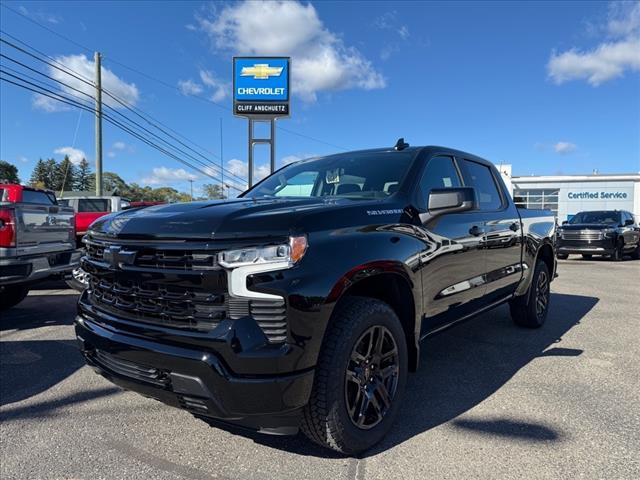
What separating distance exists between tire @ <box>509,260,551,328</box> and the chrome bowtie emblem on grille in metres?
4.10

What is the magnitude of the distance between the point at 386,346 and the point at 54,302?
6122 millimetres

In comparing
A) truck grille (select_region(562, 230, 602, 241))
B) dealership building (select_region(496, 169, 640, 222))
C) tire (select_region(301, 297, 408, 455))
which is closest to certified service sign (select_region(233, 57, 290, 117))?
truck grille (select_region(562, 230, 602, 241))

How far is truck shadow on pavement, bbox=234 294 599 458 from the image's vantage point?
2811 mm

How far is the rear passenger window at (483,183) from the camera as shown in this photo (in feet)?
13.6

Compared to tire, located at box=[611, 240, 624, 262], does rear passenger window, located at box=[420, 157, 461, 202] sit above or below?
above

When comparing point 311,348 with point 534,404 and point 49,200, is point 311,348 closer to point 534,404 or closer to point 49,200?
point 534,404

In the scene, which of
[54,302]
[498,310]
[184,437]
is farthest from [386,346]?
[54,302]

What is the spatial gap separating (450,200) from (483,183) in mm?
1638

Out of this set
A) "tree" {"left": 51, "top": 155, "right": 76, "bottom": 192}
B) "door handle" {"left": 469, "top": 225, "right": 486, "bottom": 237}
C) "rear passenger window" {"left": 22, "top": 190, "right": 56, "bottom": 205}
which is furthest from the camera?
"tree" {"left": 51, "top": 155, "right": 76, "bottom": 192}

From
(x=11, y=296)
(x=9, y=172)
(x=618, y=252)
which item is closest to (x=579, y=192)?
(x=618, y=252)

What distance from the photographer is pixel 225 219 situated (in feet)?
7.43

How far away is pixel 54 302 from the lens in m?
6.96

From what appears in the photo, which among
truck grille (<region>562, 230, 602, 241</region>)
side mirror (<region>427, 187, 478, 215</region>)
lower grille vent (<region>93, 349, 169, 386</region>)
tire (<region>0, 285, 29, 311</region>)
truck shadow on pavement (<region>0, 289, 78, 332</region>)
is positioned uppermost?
side mirror (<region>427, 187, 478, 215</region>)

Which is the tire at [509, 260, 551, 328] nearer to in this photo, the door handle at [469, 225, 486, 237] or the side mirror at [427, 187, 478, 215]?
the door handle at [469, 225, 486, 237]
